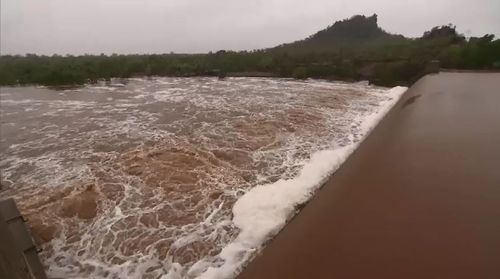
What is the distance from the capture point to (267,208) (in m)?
5.12

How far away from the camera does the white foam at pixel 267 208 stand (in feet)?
13.1

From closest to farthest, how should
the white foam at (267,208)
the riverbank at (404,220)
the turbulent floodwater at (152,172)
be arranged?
the riverbank at (404,220), the white foam at (267,208), the turbulent floodwater at (152,172)

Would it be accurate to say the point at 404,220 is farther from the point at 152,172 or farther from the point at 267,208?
the point at 152,172

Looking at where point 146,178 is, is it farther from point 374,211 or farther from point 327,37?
point 327,37

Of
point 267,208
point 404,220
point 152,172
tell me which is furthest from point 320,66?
point 404,220

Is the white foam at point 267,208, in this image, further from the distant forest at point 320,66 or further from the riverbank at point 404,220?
the distant forest at point 320,66

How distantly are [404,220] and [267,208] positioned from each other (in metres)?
2.07

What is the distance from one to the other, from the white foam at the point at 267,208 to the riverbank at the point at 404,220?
0.72ft

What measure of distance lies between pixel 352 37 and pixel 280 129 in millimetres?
61549

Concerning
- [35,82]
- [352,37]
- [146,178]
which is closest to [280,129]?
[146,178]

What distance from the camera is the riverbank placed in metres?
2.99

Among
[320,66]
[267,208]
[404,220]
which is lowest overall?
[267,208]

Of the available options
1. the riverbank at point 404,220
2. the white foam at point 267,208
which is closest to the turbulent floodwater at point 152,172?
the white foam at point 267,208

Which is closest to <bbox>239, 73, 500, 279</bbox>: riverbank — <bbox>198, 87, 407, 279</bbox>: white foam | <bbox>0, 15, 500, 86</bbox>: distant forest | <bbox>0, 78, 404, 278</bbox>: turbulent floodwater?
<bbox>198, 87, 407, 279</bbox>: white foam
